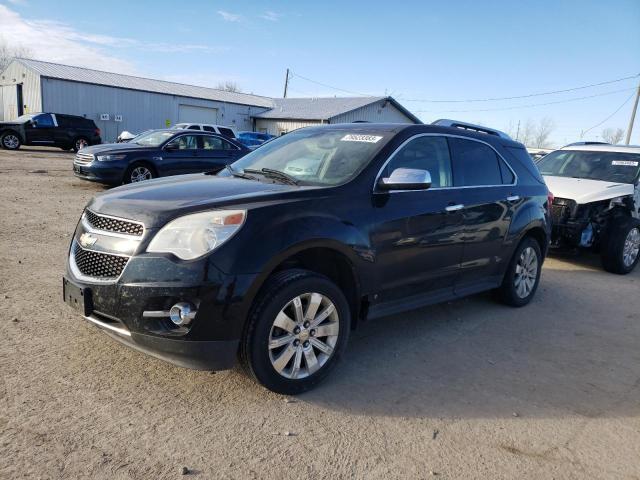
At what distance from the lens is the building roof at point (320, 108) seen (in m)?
41.7

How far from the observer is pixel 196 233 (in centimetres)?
298

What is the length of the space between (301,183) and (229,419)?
1727 millimetres

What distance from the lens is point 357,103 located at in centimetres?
4281

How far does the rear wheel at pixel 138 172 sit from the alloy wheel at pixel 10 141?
15.2 m

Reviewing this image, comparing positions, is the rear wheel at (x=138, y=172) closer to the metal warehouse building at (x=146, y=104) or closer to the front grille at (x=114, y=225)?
the front grille at (x=114, y=225)

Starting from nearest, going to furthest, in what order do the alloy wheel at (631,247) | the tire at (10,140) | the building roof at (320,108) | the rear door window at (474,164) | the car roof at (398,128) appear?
the car roof at (398,128)
the rear door window at (474,164)
the alloy wheel at (631,247)
the tire at (10,140)
the building roof at (320,108)

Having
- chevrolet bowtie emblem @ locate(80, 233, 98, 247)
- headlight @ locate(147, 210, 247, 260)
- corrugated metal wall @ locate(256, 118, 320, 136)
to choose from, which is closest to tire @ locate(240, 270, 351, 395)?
headlight @ locate(147, 210, 247, 260)

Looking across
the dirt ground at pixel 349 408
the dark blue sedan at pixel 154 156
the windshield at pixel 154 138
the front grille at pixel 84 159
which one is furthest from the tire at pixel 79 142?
the dirt ground at pixel 349 408

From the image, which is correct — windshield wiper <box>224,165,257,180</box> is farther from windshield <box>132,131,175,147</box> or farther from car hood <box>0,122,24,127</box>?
car hood <box>0,122,24,127</box>

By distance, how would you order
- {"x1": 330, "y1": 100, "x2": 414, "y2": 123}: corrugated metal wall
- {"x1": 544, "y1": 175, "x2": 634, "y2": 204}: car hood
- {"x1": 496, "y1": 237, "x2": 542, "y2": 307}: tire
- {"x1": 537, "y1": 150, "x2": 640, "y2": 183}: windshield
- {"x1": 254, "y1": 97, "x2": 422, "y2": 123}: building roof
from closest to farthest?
{"x1": 496, "y1": 237, "x2": 542, "y2": 307}: tire < {"x1": 544, "y1": 175, "x2": 634, "y2": 204}: car hood < {"x1": 537, "y1": 150, "x2": 640, "y2": 183}: windshield < {"x1": 330, "y1": 100, "x2": 414, "y2": 123}: corrugated metal wall < {"x1": 254, "y1": 97, "x2": 422, "y2": 123}: building roof

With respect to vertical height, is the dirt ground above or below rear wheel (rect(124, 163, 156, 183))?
below

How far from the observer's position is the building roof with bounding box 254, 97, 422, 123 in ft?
137

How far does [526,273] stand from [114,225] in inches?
170

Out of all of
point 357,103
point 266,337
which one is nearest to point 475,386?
point 266,337
